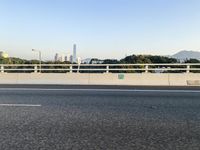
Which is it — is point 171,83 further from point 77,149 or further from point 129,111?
point 77,149

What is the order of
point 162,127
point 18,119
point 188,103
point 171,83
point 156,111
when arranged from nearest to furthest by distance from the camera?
point 162,127
point 18,119
point 156,111
point 188,103
point 171,83

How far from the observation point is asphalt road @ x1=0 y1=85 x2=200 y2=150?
226 inches

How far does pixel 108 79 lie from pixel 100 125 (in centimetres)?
1402

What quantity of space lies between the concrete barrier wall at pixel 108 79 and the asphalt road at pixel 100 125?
9564mm

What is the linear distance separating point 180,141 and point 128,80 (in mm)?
14977

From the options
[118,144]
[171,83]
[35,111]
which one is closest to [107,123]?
[118,144]

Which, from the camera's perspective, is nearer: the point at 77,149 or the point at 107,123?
the point at 77,149

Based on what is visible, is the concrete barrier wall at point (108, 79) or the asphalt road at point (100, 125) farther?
the concrete barrier wall at point (108, 79)

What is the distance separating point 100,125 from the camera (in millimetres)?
7199

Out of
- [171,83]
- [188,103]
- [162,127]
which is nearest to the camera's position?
[162,127]

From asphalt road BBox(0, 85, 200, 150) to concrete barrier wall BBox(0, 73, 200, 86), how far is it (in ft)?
31.4

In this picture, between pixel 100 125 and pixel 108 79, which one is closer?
pixel 100 125

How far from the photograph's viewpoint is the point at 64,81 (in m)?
21.5

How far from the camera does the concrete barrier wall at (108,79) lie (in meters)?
20.3
